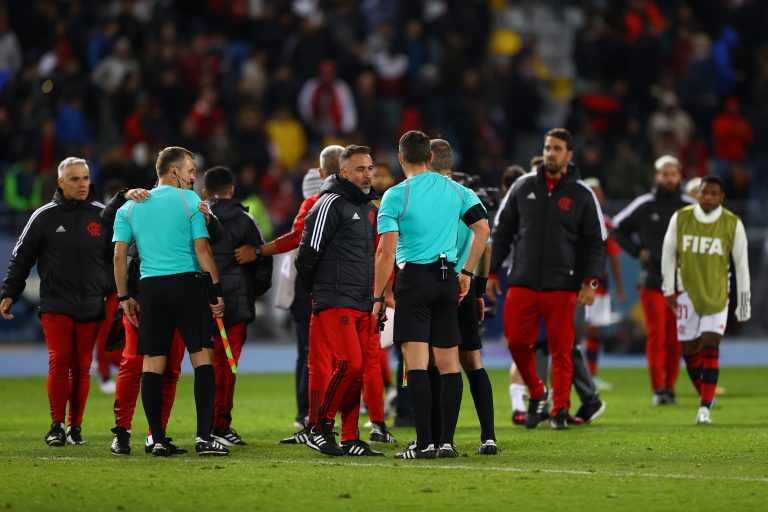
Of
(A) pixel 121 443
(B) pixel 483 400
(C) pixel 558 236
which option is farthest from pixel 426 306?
(C) pixel 558 236

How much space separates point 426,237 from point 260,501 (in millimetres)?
2525

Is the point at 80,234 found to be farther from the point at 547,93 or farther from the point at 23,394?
the point at 547,93

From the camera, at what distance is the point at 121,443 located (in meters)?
10.5

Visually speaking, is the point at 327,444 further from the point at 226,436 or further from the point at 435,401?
the point at 226,436

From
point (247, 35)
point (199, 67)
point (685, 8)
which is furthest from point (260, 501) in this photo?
point (685, 8)

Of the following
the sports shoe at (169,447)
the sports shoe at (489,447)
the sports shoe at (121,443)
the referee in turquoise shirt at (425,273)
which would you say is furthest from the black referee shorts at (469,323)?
the sports shoe at (121,443)

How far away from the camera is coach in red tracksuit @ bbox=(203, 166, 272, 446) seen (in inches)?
445

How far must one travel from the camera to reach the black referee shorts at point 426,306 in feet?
33.0

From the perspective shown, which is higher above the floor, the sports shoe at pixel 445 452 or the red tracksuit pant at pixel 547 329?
the red tracksuit pant at pixel 547 329

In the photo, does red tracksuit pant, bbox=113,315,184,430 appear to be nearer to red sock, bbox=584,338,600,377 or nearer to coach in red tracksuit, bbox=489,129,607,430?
coach in red tracksuit, bbox=489,129,607,430

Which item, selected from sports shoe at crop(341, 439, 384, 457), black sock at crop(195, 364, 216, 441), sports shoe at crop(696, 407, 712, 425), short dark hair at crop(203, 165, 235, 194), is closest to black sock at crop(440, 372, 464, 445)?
sports shoe at crop(341, 439, 384, 457)

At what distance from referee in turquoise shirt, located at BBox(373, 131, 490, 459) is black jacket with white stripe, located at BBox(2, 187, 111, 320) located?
268 cm

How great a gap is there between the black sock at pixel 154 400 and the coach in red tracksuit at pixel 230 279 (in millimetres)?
1058

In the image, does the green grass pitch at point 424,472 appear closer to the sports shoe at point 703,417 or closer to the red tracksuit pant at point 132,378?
the sports shoe at point 703,417
